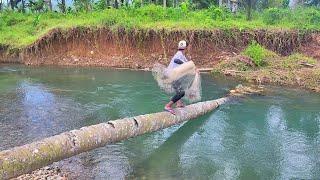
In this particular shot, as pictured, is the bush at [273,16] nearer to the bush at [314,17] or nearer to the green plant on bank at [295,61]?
the bush at [314,17]

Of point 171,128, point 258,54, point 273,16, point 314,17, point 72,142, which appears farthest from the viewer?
point 273,16

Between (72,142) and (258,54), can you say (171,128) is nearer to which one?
(72,142)

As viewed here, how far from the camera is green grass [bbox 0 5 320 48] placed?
71.8 ft

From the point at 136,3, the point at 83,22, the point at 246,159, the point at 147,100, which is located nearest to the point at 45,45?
the point at 83,22

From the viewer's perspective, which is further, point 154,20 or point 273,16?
point 154,20

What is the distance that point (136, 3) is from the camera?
26531 mm

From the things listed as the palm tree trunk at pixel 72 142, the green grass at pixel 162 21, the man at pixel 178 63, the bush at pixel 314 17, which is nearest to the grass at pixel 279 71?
the green grass at pixel 162 21

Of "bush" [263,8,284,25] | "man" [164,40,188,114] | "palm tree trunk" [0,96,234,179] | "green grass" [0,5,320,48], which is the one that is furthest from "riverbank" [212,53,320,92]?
"man" [164,40,188,114]

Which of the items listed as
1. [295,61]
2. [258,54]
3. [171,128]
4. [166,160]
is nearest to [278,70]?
[295,61]

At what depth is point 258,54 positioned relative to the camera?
19.2 meters

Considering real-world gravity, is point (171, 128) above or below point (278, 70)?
below

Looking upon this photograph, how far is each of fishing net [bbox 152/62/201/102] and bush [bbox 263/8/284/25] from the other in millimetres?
13922

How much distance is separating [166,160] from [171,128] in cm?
226

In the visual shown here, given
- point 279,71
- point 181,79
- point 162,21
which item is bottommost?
point 279,71
